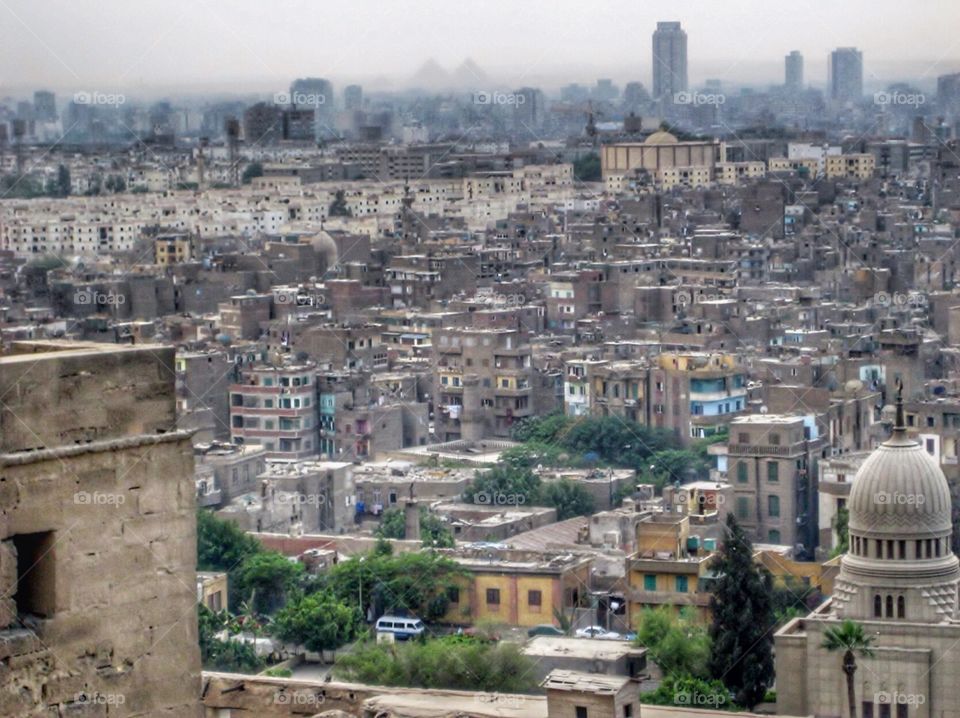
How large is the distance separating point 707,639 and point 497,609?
7.05 ft

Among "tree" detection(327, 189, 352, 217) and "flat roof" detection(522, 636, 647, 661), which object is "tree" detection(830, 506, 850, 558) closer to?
"flat roof" detection(522, 636, 647, 661)

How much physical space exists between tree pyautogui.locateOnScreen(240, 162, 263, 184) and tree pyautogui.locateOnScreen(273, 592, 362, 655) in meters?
38.8

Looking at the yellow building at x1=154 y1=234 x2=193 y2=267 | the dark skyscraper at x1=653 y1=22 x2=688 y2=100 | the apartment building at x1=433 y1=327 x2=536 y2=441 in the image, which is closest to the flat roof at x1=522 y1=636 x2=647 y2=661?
the apartment building at x1=433 y1=327 x2=536 y2=441

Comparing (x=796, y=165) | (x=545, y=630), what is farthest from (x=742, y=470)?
(x=796, y=165)

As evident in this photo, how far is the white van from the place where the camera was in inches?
486

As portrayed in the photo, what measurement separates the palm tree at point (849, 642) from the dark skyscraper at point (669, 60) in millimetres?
15524

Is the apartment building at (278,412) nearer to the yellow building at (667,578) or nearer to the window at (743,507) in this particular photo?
the window at (743,507)

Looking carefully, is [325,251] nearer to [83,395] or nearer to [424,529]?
[424,529]

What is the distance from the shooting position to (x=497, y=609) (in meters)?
12.9

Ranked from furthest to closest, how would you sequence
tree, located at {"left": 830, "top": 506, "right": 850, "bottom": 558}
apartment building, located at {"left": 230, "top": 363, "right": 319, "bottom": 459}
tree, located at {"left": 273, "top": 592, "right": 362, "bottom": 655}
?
apartment building, located at {"left": 230, "top": 363, "right": 319, "bottom": 459}
tree, located at {"left": 830, "top": 506, "right": 850, "bottom": 558}
tree, located at {"left": 273, "top": 592, "right": 362, "bottom": 655}

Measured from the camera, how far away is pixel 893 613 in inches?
388

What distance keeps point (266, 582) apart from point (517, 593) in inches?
53.3

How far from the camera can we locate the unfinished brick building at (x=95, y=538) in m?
2.54

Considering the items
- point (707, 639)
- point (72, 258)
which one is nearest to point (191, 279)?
point (72, 258)
